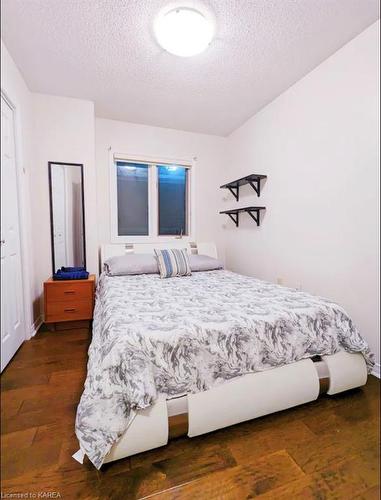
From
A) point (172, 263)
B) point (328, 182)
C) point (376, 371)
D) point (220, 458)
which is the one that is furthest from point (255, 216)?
point (220, 458)

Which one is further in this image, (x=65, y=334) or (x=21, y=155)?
(x=65, y=334)

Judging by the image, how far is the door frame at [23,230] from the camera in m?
1.92

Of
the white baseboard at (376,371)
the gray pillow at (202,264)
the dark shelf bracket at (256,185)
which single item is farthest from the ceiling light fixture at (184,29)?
the white baseboard at (376,371)

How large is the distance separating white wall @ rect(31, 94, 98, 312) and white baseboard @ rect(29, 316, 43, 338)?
0.36 meters

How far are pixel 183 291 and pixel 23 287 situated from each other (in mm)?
1360

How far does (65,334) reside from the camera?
2.24 metres

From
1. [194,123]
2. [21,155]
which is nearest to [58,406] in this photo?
[21,155]

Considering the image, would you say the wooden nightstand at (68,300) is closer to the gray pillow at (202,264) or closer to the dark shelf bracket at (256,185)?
the gray pillow at (202,264)

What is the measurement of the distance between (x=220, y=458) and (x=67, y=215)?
2424mm

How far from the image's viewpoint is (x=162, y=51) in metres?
1.80

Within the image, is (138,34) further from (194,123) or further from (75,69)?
(194,123)

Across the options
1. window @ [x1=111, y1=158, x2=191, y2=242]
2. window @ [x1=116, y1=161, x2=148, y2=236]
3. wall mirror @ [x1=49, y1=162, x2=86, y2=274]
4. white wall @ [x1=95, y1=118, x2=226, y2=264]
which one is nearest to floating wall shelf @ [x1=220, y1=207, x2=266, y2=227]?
white wall @ [x1=95, y1=118, x2=226, y2=264]

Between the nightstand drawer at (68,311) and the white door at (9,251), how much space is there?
0.77 ft

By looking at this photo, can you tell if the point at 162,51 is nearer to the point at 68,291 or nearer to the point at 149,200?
the point at 149,200
